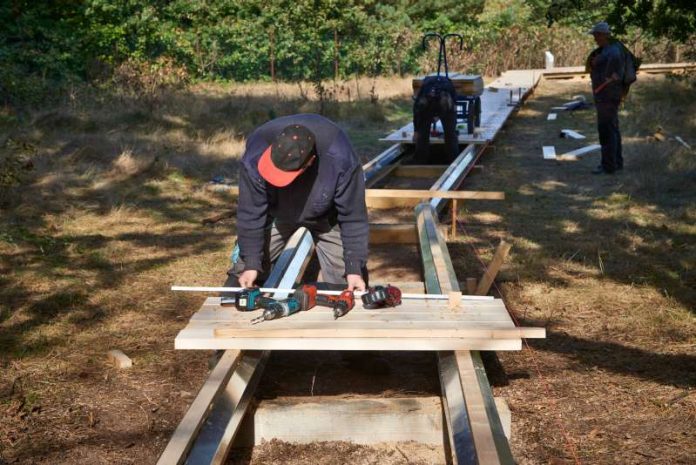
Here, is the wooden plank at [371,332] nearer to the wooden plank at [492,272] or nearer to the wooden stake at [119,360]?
the wooden stake at [119,360]

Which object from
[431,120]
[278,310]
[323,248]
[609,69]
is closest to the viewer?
[278,310]

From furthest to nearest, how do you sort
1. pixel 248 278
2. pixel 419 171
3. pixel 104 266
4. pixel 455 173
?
pixel 419 171, pixel 455 173, pixel 104 266, pixel 248 278

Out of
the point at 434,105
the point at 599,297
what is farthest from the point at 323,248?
the point at 434,105

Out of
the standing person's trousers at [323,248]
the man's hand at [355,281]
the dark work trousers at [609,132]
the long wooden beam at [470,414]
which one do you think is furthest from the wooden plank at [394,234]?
the dark work trousers at [609,132]

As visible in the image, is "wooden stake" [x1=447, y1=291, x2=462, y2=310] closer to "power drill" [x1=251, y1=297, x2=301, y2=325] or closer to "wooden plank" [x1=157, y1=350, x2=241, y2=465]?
"power drill" [x1=251, y1=297, x2=301, y2=325]

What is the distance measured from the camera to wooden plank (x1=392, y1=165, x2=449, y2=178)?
33.3 feet

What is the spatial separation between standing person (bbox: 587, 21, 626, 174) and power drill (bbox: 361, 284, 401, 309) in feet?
22.3

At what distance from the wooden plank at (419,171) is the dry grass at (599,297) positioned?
44cm

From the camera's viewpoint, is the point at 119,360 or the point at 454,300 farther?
the point at 119,360

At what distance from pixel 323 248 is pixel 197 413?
1782 millimetres

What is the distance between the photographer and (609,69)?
1002 cm

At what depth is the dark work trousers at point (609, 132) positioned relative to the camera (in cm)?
1013

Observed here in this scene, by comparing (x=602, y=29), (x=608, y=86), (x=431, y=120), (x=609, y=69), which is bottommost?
(x=431, y=120)

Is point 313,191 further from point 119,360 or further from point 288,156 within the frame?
point 119,360
